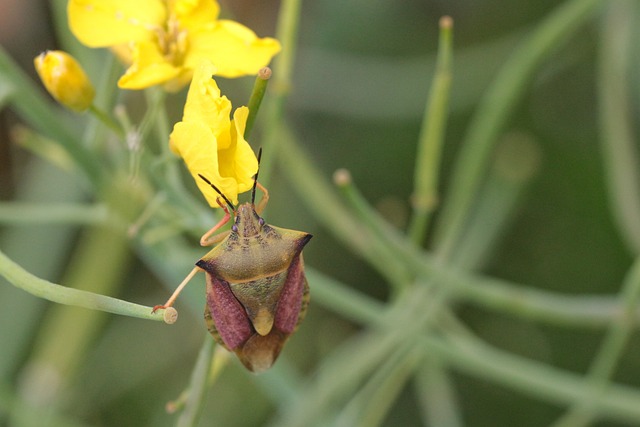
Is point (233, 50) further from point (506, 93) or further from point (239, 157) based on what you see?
point (506, 93)

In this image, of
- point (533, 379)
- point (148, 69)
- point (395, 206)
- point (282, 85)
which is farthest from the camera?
point (395, 206)

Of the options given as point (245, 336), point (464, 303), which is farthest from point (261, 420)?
point (245, 336)

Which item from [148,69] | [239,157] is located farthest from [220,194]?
[148,69]

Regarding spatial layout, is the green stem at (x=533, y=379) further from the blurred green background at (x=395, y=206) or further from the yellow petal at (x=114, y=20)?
the yellow petal at (x=114, y=20)

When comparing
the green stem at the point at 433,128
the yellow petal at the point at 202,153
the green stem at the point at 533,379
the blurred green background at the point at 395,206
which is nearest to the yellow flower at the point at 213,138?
the yellow petal at the point at 202,153

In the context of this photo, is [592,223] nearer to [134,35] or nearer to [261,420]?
[261,420]
